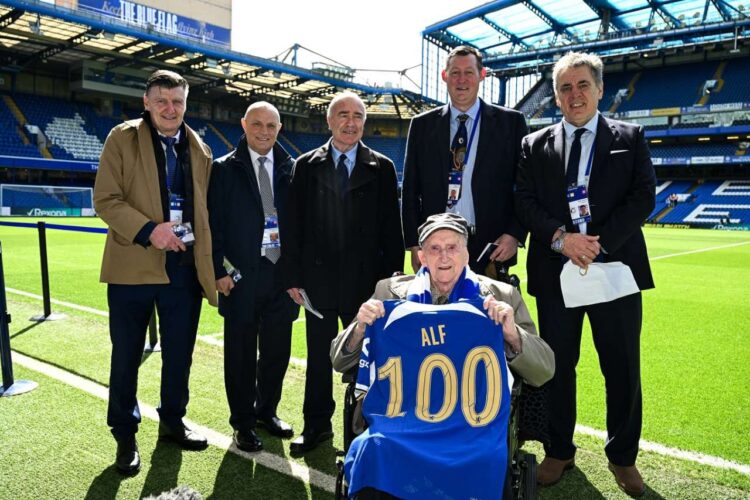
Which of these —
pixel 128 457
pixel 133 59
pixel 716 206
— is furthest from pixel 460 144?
pixel 716 206

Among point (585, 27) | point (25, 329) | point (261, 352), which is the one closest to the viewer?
point (261, 352)

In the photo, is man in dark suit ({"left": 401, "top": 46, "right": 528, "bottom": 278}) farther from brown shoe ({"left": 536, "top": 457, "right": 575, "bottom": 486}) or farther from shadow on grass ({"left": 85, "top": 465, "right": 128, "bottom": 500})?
shadow on grass ({"left": 85, "top": 465, "right": 128, "bottom": 500})

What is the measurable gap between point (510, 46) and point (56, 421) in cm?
4865

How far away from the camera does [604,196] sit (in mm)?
2787

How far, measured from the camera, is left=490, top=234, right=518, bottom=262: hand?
9.61 feet

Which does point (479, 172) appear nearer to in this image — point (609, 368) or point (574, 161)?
point (574, 161)

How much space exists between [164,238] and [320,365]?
3.66 ft

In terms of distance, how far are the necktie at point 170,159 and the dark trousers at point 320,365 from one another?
1.04 m

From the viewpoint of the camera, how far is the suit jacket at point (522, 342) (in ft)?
6.98

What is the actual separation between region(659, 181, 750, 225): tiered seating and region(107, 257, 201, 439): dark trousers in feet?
122

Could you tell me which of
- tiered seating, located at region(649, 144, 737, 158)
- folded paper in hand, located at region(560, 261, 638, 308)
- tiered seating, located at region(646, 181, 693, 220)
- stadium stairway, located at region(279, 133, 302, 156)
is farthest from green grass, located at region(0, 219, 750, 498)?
stadium stairway, located at region(279, 133, 302, 156)

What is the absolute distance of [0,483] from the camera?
2637mm

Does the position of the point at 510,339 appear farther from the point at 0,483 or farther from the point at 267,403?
the point at 0,483

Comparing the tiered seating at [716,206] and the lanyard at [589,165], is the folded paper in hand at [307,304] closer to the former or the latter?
the lanyard at [589,165]
